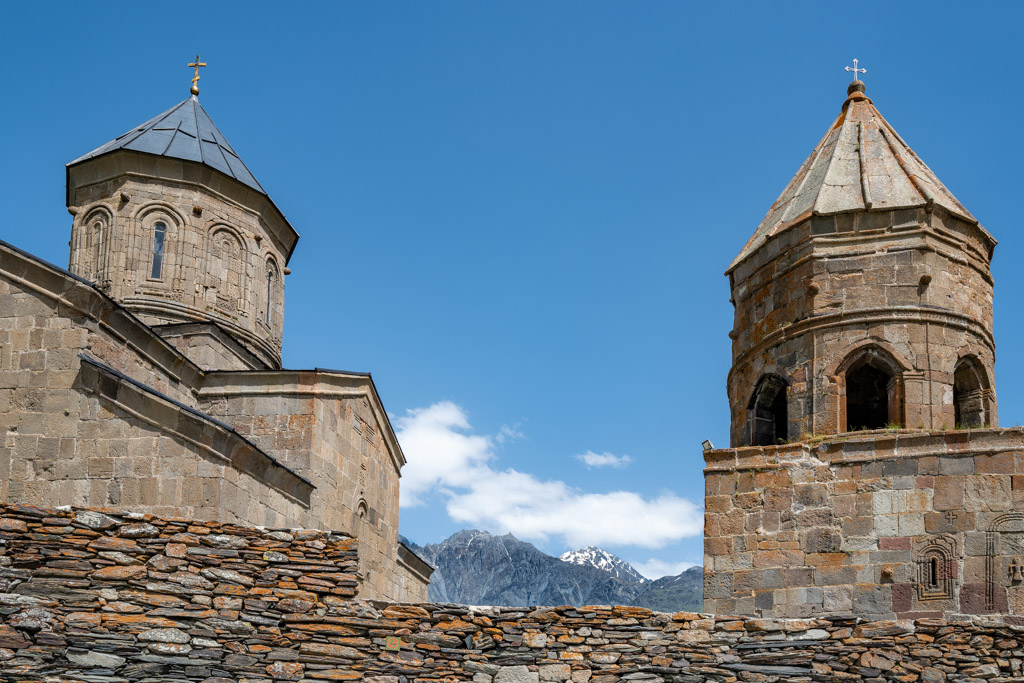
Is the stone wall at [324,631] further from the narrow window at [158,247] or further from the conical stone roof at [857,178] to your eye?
the narrow window at [158,247]

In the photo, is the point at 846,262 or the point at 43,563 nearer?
the point at 43,563

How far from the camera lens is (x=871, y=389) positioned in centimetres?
1375

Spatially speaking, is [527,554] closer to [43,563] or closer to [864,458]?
[864,458]

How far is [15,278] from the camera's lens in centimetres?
1166

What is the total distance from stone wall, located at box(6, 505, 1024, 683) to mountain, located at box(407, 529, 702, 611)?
49.9 metres

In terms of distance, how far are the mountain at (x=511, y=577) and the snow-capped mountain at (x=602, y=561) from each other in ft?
7.22

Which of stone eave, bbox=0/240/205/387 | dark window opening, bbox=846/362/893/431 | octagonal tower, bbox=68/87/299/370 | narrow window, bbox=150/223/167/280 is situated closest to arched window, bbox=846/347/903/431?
dark window opening, bbox=846/362/893/431

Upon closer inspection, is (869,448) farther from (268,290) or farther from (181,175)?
(181,175)

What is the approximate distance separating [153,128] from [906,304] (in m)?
9.85

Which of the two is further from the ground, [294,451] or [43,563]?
[294,451]

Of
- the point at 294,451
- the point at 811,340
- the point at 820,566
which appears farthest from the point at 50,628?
the point at 811,340

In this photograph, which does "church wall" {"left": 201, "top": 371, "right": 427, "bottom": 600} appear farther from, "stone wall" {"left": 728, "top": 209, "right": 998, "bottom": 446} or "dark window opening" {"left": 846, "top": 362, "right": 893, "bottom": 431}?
"dark window opening" {"left": 846, "top": 362, "right": 893, "bottom": 431}

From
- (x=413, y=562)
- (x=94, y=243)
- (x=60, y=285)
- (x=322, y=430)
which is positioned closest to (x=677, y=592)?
(x=413, y=562)

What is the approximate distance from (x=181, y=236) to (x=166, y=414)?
533 centimetres
